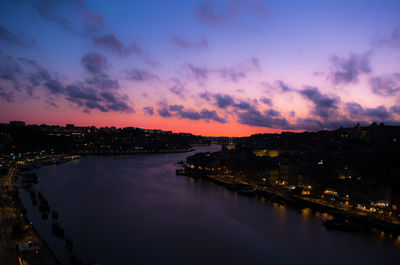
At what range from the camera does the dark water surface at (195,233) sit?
5.32m

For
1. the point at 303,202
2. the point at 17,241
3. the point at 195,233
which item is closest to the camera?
the point at 17,241

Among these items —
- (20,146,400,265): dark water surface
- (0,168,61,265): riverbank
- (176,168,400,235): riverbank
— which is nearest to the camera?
(0,168,61,265): riverbank

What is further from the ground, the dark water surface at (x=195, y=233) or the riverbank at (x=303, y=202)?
the riverbank at (x=303, y=202)

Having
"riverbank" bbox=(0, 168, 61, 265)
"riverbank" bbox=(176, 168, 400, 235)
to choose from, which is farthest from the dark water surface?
"riverbank" bbox=(0, 168, 61, 265)

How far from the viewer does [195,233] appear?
6559mm

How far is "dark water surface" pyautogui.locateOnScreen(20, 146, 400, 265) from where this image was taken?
17.5 feet

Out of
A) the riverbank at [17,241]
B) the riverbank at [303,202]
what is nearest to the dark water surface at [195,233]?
the riverbank at [303,202]

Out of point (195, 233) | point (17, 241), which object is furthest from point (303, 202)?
point (17, 241)

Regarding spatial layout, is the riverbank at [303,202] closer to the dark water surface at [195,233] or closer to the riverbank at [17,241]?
the dark water surface at [195,233]

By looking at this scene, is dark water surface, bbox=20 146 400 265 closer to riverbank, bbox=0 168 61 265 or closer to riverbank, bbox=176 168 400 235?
riverbank, bbox=176 168 400 235

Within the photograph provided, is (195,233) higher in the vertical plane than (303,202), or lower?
lower

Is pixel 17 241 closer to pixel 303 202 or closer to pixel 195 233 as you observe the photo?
pixel 195 233

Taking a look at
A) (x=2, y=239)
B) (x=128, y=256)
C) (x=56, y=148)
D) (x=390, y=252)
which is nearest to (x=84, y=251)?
(x=128, y=256)

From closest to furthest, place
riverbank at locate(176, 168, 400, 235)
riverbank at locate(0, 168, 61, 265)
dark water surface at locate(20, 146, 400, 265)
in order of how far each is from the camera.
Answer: riverbank at locate(0, 168, 61, 265), dark water surface at locate(20, 146, 400, 265), riverbank at locate(176, 168, 400, 235)
